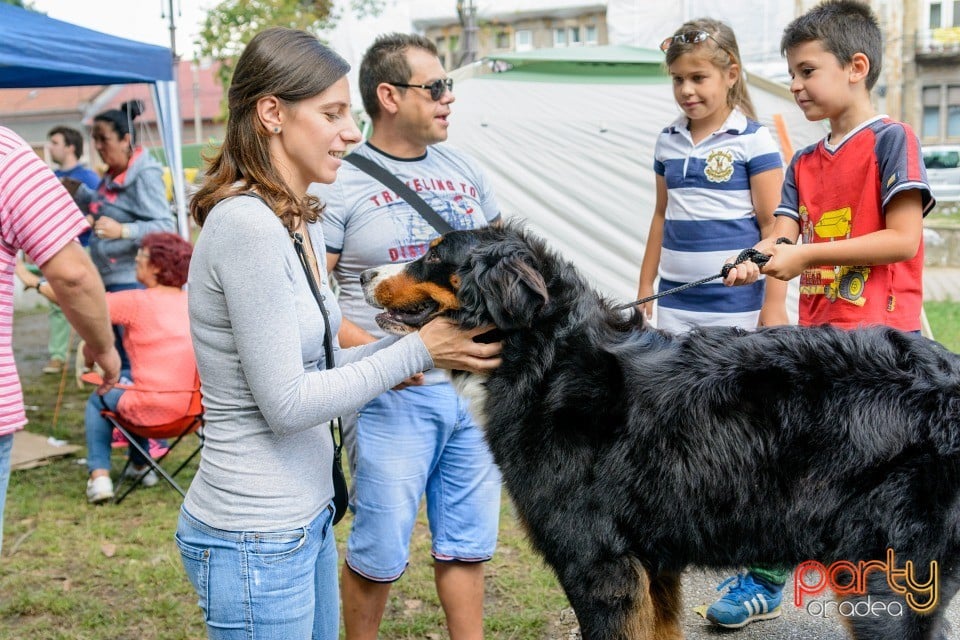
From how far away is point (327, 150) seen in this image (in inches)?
82.4

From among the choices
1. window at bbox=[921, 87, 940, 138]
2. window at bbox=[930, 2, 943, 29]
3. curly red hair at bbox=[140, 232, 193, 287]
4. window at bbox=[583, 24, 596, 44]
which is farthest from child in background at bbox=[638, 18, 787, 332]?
window at bbox=[583, 24, 596, 44]

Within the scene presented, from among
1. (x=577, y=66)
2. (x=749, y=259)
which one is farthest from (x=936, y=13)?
(x=749, y=259)

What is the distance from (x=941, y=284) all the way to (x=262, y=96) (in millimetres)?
12748

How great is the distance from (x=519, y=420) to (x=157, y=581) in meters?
2.65

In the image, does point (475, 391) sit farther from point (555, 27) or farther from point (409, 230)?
point (555, 27)

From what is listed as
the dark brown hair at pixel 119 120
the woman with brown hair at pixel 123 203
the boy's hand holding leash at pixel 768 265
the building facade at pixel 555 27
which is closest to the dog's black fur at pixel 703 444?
the boy's hand holding leash at pixel 768 265

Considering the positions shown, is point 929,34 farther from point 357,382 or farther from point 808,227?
point 357,382

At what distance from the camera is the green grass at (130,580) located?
3.71 m

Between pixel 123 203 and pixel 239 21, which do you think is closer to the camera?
pixel 123 203

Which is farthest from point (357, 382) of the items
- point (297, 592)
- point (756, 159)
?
point (756, 159)

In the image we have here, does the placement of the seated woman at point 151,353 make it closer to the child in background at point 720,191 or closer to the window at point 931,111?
the child in background at point 720,191

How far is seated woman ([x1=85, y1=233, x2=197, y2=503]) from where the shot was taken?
522 centimetres

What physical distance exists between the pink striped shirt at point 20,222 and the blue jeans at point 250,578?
32.6 inches

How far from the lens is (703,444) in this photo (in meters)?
2.25
